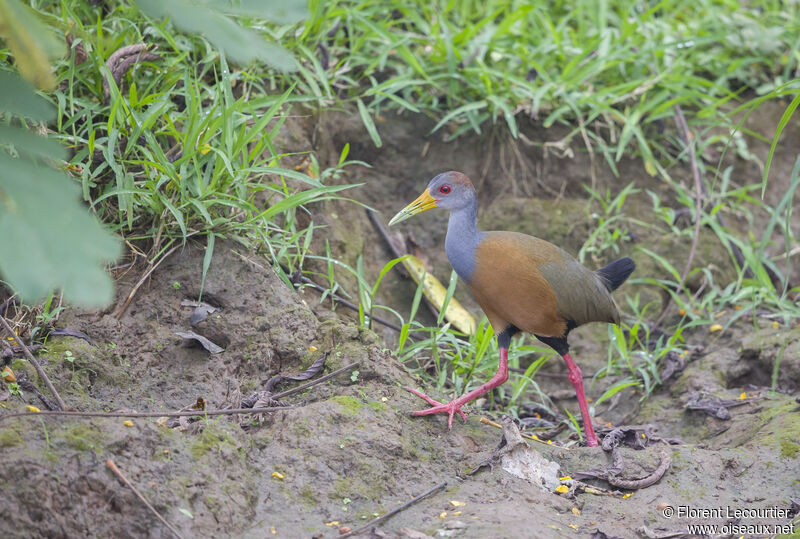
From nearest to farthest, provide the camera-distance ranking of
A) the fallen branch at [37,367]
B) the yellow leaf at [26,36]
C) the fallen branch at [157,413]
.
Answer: the yellow leaf at [26,36] → the fallen branch at [157,413] → the fallen branch at [37,367]

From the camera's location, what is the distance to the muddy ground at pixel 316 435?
8.43ft

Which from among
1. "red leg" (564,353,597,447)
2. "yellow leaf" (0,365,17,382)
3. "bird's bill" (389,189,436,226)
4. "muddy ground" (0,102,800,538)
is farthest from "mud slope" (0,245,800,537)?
"bird's bill" (389,189,436,226)

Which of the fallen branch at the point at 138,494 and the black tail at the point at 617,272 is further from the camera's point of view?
the black tail at the point at 617,272

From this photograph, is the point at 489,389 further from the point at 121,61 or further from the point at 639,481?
the point at 121,61

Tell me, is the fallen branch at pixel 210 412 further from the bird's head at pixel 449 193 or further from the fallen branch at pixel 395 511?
the bird's head at pixel 449 193

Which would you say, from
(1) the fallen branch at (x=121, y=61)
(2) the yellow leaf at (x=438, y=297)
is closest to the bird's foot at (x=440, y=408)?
(2) the yellow leaf at (x=438, y=297)

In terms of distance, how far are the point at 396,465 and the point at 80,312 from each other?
5.15 feet

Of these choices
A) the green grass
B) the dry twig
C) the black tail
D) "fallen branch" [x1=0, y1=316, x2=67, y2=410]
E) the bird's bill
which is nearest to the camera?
"fallen branch" [x1=0, y1=316, x2=67, y2=410]

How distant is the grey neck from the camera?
3.98 m

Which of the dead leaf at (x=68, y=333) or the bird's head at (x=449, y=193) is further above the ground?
the bird's head at (x=449, y=193)

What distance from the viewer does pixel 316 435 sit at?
10.1 ft

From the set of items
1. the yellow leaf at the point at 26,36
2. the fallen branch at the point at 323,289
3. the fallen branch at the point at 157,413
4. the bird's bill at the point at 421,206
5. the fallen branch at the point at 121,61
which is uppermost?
the yellow leaf at the point at 26,36

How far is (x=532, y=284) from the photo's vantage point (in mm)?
3928

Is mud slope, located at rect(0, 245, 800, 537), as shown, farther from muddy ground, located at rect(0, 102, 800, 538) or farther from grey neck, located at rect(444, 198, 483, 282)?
grey neck, located at rect(444, 198, 483, 282)
